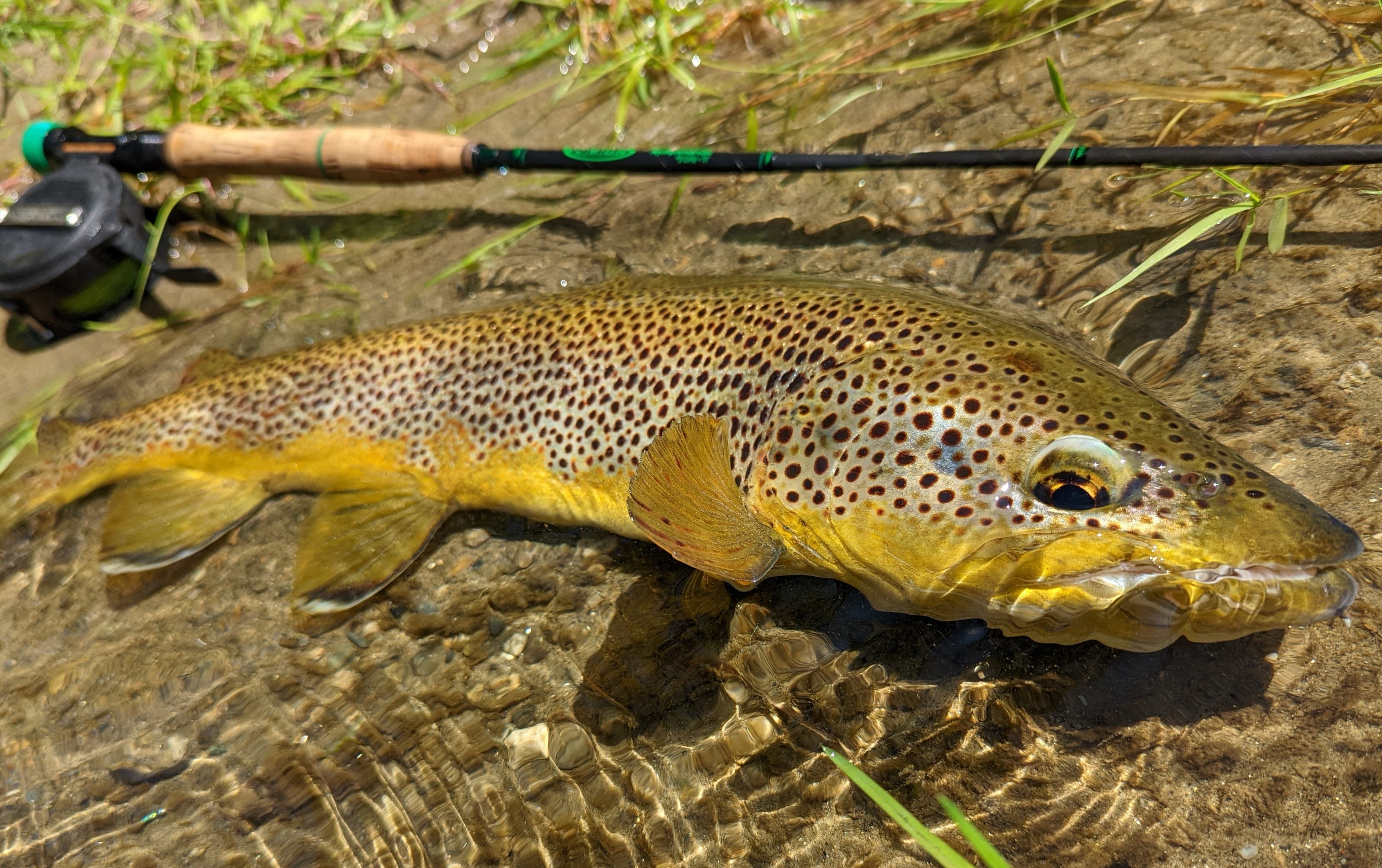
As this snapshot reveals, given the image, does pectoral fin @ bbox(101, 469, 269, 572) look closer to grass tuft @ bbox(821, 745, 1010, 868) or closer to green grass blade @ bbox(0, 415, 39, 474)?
green grass blade @ bbox(0, 415, 39, 474)

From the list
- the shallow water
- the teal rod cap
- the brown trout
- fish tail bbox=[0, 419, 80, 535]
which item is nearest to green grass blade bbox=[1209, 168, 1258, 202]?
the shallow water

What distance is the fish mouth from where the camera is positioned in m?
1.76

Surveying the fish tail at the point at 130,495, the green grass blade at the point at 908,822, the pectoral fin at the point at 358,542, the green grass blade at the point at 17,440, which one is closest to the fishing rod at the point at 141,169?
the green grass blade at the point at 17,440

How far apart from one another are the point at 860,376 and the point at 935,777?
1156mm

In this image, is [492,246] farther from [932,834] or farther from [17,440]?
[932,834]

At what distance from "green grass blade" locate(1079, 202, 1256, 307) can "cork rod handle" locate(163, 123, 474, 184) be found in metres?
3.01

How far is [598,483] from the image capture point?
292cm

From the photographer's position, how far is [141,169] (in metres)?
4.39

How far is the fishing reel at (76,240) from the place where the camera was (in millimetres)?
4137

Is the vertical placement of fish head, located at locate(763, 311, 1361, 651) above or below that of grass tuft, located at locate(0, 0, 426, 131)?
below

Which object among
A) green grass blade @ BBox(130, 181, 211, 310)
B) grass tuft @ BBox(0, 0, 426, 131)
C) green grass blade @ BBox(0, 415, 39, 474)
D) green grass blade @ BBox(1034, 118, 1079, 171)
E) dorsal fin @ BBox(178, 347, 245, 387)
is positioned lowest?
green grass blade @ BBox(0, 415, 39, 474)

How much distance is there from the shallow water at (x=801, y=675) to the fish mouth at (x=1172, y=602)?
0.83 ft

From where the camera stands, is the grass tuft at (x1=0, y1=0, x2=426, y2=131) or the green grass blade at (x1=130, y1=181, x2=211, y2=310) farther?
the grass tuft at (x1=0, y1=0, x2=426, y2=131)

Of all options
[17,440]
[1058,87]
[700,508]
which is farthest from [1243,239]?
[17,440]
